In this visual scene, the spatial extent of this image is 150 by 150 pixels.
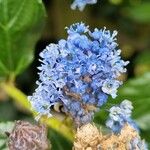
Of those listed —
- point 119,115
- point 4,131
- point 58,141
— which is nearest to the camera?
point 119,115

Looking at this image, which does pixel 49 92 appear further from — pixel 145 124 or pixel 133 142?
pixel 145 124

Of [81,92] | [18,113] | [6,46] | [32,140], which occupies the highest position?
[18,113]

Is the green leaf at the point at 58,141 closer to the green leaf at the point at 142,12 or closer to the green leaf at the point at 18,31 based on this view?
the green leaf at the point at 18,31

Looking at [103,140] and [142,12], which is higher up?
[142,12]

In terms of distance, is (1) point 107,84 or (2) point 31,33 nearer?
(1) point 107,84

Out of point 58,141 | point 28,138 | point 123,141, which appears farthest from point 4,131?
point 123,141

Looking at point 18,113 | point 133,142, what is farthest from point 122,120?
point 18,113

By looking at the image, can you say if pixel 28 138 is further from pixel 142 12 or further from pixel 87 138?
pixel 142 12
